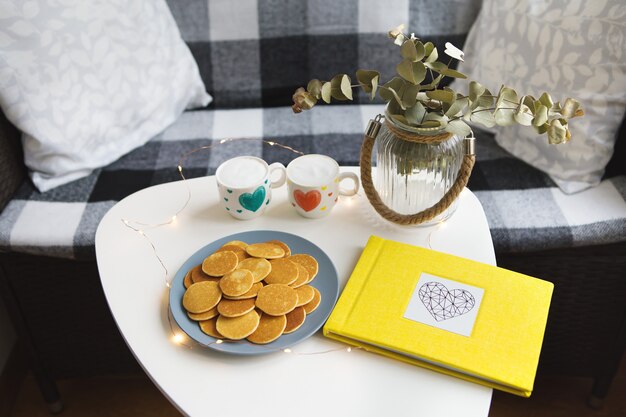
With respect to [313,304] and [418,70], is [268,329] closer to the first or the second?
[313,304]

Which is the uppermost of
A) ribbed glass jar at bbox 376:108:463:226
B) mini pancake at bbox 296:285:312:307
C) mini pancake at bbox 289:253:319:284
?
ribbed glass jar at bbox 376:108:463:226

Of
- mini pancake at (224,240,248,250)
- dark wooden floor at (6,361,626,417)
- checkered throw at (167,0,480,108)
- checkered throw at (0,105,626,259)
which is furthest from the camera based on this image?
checkered throw at (167,0,480,108)

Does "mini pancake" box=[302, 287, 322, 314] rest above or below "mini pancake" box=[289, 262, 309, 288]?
below

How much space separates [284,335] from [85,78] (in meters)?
0.83

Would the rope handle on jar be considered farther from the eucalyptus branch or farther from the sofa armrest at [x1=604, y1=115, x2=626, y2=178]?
the sofa armrest at [x1=604, y1=115, x2=626, y2=178]

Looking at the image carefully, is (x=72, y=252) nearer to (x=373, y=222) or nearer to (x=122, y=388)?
(x=122, y=388)

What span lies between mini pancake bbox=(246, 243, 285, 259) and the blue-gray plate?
0.10 ft

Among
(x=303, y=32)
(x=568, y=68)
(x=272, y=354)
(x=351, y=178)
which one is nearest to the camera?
(x=272, y=354)

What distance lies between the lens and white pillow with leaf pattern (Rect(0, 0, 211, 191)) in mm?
1265

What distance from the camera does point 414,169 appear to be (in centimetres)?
100

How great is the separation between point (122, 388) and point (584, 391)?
111 centimetres

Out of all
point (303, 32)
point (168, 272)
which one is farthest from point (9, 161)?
point (303, 32)

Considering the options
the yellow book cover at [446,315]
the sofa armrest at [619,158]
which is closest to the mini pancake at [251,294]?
the yellow book cover at [446,315]

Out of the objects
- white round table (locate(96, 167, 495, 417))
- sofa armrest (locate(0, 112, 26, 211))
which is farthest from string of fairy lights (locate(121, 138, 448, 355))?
sofa armrest (locate(0, 112, 26, 211))
